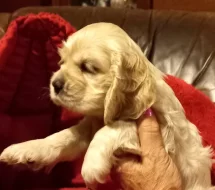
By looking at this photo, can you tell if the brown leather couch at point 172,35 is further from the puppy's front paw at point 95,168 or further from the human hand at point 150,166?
the puppy's front paw at point 95,168

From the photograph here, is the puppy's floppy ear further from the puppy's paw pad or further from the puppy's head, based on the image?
the puppy's paw pad

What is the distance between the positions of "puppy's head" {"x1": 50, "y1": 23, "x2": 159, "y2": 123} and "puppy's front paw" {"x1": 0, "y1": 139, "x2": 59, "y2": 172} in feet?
0.44

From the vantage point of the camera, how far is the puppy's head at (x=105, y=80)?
45.0 inches

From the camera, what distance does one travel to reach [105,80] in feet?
3.78

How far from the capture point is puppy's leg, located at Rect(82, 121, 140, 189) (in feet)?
3.59

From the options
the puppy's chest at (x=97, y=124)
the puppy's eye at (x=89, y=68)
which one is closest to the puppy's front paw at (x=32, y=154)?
the puppy's chest at (x=97, y=124)

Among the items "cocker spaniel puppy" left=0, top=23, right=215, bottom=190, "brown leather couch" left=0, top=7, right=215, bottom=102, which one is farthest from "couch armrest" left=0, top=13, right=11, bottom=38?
"cocker spaniel puppy" left=0, top=23, right=215, bottom=190

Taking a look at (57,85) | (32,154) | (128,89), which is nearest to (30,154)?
(32,154)

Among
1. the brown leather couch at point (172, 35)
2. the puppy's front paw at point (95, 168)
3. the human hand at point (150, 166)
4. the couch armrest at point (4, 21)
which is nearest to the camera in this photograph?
the puppy's front paw at point (95, 168)


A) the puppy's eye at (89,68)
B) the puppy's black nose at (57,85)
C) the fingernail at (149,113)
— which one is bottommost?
the fingernail at (149,113)

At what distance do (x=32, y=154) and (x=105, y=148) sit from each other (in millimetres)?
197

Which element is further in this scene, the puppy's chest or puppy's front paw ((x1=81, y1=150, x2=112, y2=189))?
the puppy's chest

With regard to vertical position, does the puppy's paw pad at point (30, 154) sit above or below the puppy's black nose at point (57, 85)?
below

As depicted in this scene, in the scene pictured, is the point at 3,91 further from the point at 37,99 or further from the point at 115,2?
the point at 115,2
